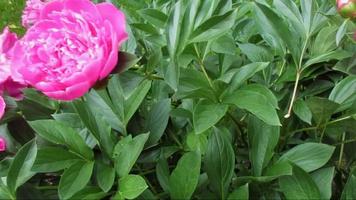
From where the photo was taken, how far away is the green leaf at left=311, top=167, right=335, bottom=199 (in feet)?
2.21

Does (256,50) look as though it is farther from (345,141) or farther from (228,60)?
(345,141)

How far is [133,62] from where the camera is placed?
67 centimetres

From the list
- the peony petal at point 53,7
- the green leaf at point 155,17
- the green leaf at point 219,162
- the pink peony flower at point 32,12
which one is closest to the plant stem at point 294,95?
the green leaf at point 219,162

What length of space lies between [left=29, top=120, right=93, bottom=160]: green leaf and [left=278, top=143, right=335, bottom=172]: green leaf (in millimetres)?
245

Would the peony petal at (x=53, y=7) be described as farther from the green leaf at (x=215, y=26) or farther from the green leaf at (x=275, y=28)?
A: the green leaf at (x=275, y=28)

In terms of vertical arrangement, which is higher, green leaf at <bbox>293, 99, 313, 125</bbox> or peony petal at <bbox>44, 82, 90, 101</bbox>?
peony petal at <bbox>44, 82, 90, 101</bbox>

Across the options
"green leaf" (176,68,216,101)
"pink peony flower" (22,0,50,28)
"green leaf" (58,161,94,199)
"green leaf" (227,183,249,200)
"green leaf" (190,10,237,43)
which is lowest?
"green leaf" (227,183,249,200)

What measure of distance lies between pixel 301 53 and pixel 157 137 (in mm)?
241

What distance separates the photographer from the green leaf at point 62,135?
69 centimetres

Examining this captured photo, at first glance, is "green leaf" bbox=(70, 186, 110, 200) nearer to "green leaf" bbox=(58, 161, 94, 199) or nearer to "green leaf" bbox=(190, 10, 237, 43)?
"green leaf" bbox=(58, 161, 94, 199)

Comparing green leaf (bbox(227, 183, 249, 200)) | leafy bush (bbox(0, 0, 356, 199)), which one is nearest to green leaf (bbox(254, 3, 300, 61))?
leafy bush (bbox(0, 0, 356, 199))

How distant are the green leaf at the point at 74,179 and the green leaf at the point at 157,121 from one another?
0.10m

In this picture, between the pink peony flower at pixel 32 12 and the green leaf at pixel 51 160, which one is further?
the pink peony flower at pixel 32 12

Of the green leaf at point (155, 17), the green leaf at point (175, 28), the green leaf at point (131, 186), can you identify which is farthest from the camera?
the green leaf at point (155, 17)
